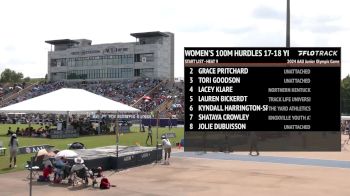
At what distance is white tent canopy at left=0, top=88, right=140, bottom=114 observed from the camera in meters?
35.8

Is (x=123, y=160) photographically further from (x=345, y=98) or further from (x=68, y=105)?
(x=345, y=98)

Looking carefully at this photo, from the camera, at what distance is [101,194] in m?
15.8

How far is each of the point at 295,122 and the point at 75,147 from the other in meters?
16.8

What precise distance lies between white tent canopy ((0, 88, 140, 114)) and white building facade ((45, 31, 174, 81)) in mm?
53617

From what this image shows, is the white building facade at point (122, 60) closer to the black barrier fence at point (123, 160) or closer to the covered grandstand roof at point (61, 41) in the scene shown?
the covered grandstand roof at point (61, 41)

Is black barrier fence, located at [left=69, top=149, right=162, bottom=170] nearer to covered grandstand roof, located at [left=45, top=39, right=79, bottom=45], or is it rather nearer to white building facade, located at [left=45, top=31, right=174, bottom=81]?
white building facade, located at [left=45, top=31, right=174, bottom=81]

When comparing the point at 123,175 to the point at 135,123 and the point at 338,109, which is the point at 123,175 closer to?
the point at 338,109

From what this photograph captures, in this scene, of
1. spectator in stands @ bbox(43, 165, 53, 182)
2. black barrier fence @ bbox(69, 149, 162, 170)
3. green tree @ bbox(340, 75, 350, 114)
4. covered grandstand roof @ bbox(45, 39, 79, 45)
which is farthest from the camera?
covered grandstand roof @ bbox(45, 39, 79, 45)
